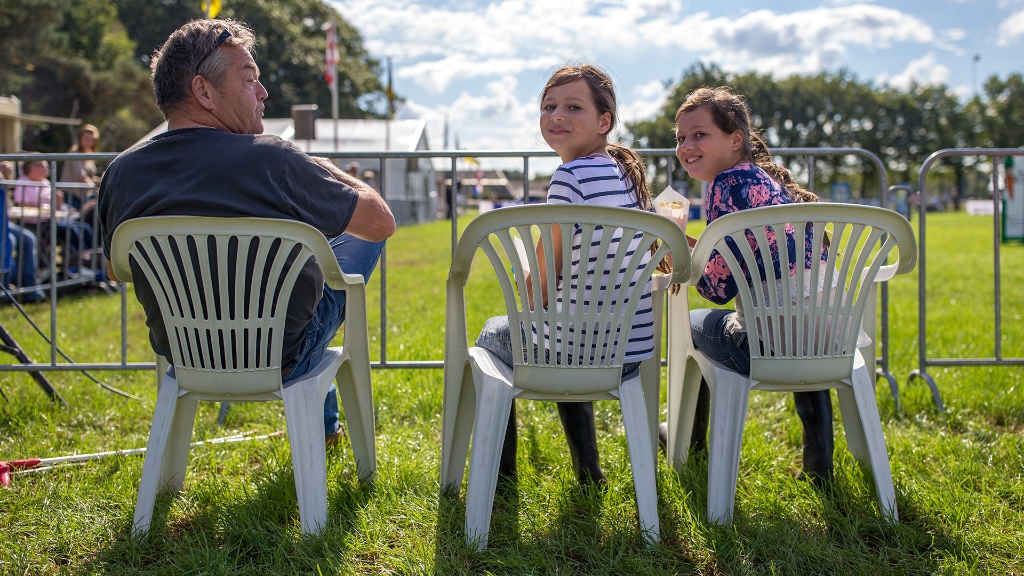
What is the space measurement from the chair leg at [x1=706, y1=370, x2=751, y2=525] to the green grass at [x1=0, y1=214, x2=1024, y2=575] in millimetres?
86

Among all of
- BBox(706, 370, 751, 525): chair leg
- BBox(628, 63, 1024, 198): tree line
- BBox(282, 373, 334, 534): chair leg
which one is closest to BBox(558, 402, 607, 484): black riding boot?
BBox(706, 370, 751, 525): chair leg

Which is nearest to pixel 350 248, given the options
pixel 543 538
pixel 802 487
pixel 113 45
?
pixel 543 538

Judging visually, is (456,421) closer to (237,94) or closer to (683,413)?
(683,413)

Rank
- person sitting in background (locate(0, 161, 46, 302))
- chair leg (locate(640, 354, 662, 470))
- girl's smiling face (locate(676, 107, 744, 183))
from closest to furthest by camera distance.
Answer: chair leg (locate(640, 354, 662, 470)) < girl's smiling face (locate(676, 107, 744, 183)) < person sitting in background (locate(0, 161, 46, 302))

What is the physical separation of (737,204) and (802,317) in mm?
474

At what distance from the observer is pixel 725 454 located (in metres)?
2.54

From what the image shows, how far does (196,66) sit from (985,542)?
3.11m

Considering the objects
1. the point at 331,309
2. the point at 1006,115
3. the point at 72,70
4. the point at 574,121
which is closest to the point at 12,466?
the point at 331,309

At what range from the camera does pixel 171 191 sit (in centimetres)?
241

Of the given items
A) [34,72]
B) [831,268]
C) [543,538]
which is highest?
[34,72]

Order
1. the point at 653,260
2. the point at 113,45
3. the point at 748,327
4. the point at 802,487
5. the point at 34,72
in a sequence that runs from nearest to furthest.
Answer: the point at 653,260, the point at 748,327, the point at 802,487, the point at 34,72, the point at 113,45

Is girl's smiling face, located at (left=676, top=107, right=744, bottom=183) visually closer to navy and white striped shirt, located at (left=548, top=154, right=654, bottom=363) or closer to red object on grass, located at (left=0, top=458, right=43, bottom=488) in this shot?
navy and white striped shirt, located at (left=548, top=154, right=654, bottom=363)

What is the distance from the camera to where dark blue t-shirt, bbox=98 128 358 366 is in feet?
7.88

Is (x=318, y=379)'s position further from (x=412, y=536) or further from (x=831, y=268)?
(x=831, y=268)
